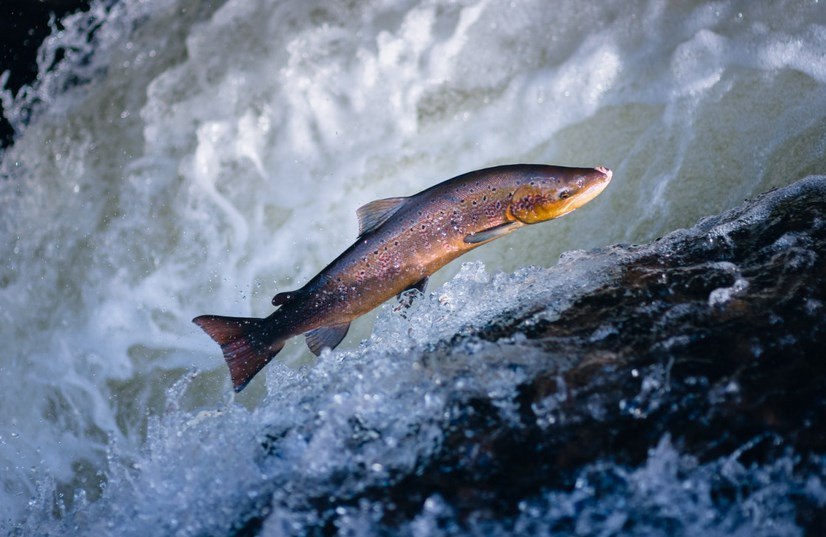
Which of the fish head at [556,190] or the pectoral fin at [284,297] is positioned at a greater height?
the pectoral fin at [284,297]

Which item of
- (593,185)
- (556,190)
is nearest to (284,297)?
(556,190)

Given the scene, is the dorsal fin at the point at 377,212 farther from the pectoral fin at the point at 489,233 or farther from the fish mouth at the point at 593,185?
the fish mouth at the point at 593,185

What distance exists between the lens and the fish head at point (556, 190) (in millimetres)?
2150

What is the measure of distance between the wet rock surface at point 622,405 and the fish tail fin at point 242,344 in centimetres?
58

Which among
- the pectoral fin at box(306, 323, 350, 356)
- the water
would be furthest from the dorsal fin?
the water

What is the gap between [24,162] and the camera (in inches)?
150

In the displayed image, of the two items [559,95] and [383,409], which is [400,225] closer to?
[383,409]

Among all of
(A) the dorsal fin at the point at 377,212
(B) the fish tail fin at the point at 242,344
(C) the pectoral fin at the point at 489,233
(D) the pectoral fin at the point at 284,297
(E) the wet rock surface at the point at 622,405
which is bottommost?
(E) the wet rock surface at the point at 622,405

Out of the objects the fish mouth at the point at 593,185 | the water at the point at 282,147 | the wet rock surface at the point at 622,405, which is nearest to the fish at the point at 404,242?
the fish mouth at the point at 593,185

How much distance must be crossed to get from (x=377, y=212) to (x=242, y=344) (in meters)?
0.75

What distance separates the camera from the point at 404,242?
224cm

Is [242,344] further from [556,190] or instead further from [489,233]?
[556,190]

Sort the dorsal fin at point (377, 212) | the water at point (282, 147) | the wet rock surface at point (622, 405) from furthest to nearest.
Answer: the water at point (282, 147), the dorsal fin at point (377, 212), the wet rock surface at point (622, 405)

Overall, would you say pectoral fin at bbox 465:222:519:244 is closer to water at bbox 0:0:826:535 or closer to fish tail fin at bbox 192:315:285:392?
fish tail fin at bbox 192:315:285:392
